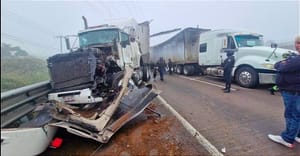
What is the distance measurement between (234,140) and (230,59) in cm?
520

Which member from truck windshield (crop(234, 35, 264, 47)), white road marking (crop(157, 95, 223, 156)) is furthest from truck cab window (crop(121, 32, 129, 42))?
truck windshield (crop(234, 35, 264, 47))

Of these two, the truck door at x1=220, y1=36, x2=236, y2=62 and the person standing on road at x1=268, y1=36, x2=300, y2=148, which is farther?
the truck door at x1=220, y1=36, x2=236, y2=62

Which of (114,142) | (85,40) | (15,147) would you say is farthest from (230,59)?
(15,147)

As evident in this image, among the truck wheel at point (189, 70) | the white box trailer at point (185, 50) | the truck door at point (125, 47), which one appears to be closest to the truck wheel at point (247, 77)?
the truck door at point (125, 47)

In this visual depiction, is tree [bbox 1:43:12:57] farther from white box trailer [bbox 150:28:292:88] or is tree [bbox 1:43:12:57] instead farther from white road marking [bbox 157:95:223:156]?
white box trailer [bbox 150:28:292:88]

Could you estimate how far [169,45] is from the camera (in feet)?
67.7

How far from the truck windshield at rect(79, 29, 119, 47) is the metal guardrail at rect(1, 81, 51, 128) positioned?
3717 millimetres

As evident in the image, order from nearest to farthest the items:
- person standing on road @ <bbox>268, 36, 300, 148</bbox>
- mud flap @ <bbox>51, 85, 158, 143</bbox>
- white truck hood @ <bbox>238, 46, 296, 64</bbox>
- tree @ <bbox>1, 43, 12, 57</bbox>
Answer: tree @ <bbox>1, 43, 12, 57</bbox>
person standing on road @ <bbox>268, 36, 300, 148</bbox>
mud flap @ <bbox>51, 85, 158, 143</bbox>
white truck hood @ <bbox>238, 46, 296, 64</bbox>

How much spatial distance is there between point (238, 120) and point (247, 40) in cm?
716

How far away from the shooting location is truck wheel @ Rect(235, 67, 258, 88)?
8983mm

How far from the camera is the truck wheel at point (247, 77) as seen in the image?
898 cm

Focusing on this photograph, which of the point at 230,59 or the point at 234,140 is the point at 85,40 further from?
the point at 234,140

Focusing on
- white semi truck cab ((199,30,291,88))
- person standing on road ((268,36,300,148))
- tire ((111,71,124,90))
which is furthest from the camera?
white semi truck cab ((199,30,291,88))

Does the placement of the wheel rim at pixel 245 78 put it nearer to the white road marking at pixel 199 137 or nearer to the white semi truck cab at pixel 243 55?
the white semi truck cab at pixel 243 55
